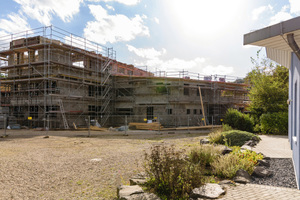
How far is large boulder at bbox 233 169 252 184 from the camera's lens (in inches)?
216

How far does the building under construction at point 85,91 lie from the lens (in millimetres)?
24422

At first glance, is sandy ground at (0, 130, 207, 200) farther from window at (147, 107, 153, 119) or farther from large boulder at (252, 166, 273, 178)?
window at (147, 107, 153, 119)

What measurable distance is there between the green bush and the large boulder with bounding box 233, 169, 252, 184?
11348 millimetres

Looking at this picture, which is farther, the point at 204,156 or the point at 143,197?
the point at 204,156

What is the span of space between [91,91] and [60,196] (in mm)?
24396

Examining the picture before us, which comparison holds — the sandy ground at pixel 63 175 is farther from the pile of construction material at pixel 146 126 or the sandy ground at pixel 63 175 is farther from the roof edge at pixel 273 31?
the pile of construction material at pixel 146 126

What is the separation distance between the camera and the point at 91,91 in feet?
94.6

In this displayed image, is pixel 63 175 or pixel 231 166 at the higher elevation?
pixel 231 166

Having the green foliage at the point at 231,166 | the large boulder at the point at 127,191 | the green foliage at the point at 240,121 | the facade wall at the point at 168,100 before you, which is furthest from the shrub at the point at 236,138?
the facade wall at the point at 168,100

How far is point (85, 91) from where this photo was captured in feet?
91.5

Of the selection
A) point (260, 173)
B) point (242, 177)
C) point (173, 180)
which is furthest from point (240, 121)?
point (173, 180)

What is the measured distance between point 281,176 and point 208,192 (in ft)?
8.54

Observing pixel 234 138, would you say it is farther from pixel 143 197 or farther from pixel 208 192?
pixel 143 197

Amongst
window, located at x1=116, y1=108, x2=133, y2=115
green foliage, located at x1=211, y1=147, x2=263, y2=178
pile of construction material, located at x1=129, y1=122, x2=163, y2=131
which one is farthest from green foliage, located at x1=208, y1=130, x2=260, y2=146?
window, located at x1=116, y1=108, x2=133, y2=115
